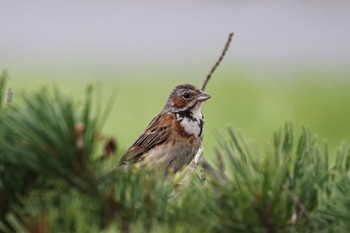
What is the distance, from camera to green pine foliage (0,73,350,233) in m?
1.62

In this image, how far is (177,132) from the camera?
14.0ft

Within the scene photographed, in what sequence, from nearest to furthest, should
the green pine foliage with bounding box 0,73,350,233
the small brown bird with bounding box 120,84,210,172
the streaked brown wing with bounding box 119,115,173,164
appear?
the green pine foliage with bounding box 0,73,350,233, the small brown bird with bounding box 120,84,210,172, the streaked brown wing with bounding box 119,115,173,164

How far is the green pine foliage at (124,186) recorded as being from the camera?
1621 mm

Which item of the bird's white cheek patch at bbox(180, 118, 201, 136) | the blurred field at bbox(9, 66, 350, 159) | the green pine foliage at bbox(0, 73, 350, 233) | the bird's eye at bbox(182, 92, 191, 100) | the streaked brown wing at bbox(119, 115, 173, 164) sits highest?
the green pine foliage at bbox(0, 73, 350, 233)

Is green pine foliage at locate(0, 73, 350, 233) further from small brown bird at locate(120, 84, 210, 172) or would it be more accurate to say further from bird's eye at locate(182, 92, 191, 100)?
bird's eye at locate(182, 92, 191, 100)

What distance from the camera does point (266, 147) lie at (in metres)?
1.75

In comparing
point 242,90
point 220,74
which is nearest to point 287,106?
point 242,90

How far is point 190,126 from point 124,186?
101 inches

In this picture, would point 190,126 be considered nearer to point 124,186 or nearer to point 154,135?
point 154,135

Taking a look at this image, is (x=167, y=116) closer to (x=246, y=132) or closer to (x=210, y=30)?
(x=246, y=132)

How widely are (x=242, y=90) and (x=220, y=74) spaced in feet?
2.19

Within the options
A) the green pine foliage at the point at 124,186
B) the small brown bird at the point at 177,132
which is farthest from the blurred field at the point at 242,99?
the green pine foliage at the point at 124,186

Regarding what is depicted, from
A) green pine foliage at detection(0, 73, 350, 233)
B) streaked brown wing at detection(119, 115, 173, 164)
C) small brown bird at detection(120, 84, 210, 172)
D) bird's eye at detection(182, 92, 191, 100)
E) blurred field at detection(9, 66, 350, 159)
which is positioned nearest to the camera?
green pine foliage at detection(0, 73, 350, 233)

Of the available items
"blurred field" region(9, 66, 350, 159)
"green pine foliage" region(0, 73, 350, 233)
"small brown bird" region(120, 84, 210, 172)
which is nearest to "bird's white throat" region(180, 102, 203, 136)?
"small brown bird" region(120, 84, 210, 172)
